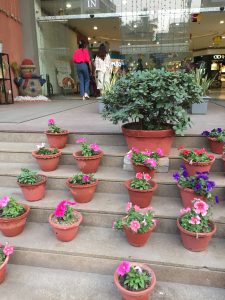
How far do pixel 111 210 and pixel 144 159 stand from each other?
1.64ft

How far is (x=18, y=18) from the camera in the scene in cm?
775

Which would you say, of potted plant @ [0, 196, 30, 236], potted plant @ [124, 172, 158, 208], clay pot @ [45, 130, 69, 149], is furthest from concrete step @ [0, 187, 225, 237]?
clay pot @ [45, 130, 69, 149]

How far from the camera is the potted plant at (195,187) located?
1.94 metres

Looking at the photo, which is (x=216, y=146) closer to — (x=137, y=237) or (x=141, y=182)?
(x=141, y=182)

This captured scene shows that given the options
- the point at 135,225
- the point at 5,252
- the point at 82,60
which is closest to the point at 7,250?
the point at 5,252

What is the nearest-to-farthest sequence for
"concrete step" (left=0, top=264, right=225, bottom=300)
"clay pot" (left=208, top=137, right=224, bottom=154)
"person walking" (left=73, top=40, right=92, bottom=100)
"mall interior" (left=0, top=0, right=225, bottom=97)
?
"concrete step" (left=0, top=264, right=225, bottom=300) < "clay pot" (left=208, top=137, right=224, bottom=154) < "person walking" (left=73, top=40, right=92, bottom=100) < "mall interior" (left=0, top=0, right=225, bottom=97)

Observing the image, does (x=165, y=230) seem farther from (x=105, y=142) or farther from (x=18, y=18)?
(x=18, y=18)

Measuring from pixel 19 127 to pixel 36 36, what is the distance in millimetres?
5750

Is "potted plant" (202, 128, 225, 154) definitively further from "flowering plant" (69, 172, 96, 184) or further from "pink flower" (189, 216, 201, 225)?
"flowering plant" (69, 172, 96, 184)

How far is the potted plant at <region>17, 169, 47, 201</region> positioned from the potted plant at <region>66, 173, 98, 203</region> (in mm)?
255

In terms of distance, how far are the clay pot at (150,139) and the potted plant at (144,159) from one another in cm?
16

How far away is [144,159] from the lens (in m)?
2.28

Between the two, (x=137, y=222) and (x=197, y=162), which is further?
(x=197, y=162)

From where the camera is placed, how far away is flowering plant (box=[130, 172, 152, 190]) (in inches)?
84.0
